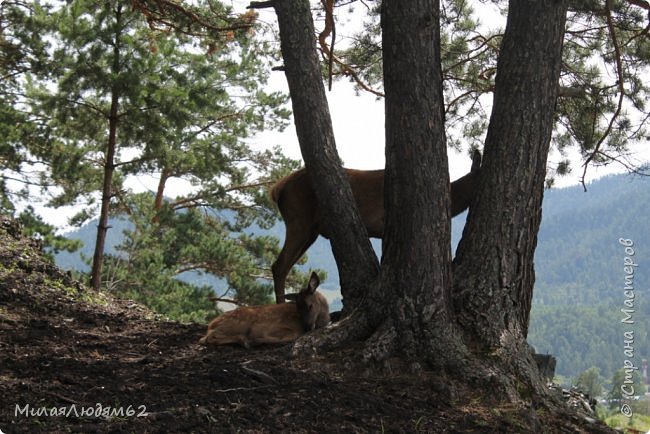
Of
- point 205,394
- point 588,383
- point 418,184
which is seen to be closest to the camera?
point 205,394

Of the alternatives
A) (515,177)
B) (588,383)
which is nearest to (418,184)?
(515,177)

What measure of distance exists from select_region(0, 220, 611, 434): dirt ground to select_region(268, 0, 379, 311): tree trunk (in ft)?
2.57

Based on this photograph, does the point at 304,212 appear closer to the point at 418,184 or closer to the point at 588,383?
the point at 418,184

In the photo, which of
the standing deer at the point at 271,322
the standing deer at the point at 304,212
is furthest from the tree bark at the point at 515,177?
the standing deer at the point at 304,212

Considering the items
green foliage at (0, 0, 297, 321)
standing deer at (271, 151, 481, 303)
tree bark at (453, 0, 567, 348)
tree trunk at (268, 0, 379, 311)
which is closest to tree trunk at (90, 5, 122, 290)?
green foliage at (0, 0, 297, 321)

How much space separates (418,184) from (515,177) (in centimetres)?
78

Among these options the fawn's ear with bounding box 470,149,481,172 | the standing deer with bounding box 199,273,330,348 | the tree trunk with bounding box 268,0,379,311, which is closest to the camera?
the tree trunk with bounding box 268,0,379,311

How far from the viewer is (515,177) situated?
5.14 m

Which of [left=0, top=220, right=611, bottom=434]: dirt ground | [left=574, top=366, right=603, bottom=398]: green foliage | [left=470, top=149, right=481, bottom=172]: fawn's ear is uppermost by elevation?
[left=470, top=149, right=481, bottom=172]: fawn's ear

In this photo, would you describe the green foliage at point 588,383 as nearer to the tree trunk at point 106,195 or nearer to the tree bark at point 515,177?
the tree bark at point 515,177

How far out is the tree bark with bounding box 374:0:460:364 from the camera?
15.9 ft

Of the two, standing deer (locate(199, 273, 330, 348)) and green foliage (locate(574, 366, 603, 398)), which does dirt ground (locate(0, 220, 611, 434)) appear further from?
green foliage (locate(574, 366, 603, 398))

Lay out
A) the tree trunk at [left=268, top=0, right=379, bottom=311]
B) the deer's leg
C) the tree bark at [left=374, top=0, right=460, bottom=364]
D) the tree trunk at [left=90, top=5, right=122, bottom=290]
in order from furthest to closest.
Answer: the tree trunk at [left=90, top=5, right=122, bottom=290], the deer's leg, the tree trunk at [left=268, top=0, right=379, bottom=311], the tree bark at [left=374, top=0, right=460, bottom=364]

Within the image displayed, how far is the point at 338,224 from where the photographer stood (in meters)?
5.43
